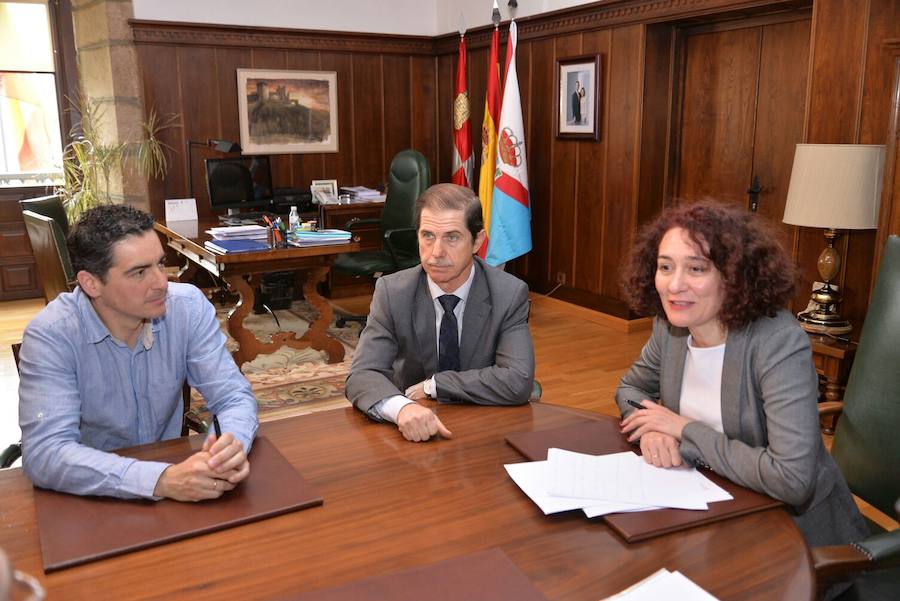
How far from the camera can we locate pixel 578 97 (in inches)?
213

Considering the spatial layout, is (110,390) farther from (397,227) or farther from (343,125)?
(343,125)

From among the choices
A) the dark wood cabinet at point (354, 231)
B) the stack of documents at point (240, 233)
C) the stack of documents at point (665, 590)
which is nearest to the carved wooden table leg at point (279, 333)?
the stack of documents at point (240, 233)

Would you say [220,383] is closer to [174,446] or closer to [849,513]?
[174,446]

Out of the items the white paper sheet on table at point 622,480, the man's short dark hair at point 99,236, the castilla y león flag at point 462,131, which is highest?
the castilla y león flag at point 462,131

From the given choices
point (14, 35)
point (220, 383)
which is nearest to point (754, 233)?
point (220, 383)

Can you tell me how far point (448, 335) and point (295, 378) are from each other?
243cm

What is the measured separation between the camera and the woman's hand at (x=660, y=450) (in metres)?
1.50

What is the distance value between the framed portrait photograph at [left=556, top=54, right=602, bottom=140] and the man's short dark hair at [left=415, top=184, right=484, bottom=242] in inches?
133

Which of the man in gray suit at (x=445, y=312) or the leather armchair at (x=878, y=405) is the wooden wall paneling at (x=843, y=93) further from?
the man in gray suit at (x=445, y=312)

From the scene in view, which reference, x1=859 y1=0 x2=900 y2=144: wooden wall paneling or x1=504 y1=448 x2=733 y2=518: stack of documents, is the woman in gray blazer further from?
x1=859 y1=0 x2=900 y2=144: wooden wall paneling

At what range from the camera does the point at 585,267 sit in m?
5.59

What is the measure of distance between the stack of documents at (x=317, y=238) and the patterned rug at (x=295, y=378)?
75cm

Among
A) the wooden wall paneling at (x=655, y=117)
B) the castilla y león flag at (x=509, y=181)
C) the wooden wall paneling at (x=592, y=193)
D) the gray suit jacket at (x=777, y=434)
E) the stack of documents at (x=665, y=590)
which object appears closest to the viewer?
the stack of documents at (x=665, y=590)

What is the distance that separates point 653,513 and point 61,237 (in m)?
2.54
